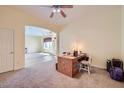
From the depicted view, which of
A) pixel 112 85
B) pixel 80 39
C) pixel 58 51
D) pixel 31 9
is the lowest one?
pixel 112 85

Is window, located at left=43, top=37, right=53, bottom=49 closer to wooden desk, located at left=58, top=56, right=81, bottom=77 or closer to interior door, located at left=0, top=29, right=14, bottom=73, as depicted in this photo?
interior door, located at left=0, top=29, right=14, bottom=73

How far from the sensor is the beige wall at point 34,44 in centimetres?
1278

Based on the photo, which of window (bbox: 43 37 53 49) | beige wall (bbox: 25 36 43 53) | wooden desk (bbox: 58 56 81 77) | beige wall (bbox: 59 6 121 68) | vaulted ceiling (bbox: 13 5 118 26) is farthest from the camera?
beige wall (bbox: 25 36 43 53)

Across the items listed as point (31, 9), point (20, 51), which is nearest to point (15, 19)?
point (31, 9)

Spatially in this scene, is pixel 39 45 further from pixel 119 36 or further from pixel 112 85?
pixel 112 85

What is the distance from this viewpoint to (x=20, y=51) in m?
5.08

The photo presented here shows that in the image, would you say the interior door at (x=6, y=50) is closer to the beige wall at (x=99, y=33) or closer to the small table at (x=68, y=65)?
the small table at (x=68, y=65)

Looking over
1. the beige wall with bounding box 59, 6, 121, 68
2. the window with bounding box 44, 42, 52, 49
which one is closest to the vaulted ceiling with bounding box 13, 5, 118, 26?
the beige wall with bounding box 59, 6, 121, 68

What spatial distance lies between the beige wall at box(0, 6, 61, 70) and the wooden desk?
1949 millimetres

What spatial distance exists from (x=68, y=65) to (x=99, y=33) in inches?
95.7

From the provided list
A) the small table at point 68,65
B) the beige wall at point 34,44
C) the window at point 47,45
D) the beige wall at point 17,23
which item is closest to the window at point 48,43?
the window at point 47,45

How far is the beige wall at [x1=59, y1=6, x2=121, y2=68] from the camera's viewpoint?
4.93m
